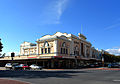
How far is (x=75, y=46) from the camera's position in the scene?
59.4m

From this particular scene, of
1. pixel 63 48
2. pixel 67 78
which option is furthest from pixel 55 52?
pixel 67 78

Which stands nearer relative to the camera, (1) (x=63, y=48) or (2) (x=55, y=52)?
(2) (x=55, y=52)

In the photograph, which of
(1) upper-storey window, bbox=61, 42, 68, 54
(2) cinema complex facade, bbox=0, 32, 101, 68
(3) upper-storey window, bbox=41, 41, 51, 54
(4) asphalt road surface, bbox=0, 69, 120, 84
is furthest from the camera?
(1) upper-storey window, bbox=61, 42, 68, 54

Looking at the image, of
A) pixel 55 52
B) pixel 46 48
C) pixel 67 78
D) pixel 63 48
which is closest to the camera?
pixel 67 78

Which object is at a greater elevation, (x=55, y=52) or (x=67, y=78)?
(x=55, y=52)

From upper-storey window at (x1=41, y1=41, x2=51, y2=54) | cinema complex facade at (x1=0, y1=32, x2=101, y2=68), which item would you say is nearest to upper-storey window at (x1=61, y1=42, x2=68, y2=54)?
cinema complex facade at (x1=0, y1=32, x2=101, y2=68)

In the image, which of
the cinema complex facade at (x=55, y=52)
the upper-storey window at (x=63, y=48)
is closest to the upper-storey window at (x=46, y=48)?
the cinema complex facade at (x=55, y=52)

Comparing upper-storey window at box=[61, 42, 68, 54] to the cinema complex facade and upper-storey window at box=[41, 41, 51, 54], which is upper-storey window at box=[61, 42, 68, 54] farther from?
upper-storey window at box=[41, 41, 51, 54]

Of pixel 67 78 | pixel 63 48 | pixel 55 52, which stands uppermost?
pixel 63 48

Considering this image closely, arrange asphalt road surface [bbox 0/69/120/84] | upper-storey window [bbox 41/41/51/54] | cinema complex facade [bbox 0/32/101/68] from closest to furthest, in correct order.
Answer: asphalt road surface [bbox 0/69/120/84], cinema complex facade [bbox 0/32/101/68], upper-storey window [bbox 41/41/51/54]

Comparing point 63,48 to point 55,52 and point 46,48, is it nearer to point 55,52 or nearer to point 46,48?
point 55,52

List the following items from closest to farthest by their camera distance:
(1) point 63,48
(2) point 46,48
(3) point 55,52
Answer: (3) point 55,52, (1) point 63,48, (2) point 46,48

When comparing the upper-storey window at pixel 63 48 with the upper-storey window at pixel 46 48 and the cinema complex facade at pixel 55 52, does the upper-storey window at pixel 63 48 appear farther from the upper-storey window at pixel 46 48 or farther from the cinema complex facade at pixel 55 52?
the upper-storey window at pixel 46 48

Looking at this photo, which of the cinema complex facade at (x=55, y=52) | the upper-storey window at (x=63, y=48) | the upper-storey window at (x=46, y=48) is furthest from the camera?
the upper-storey window at (x=63, y=48)
